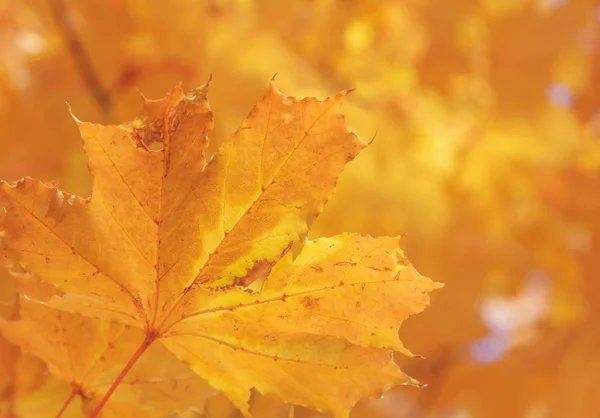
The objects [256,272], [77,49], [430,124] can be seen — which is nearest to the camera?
[256,272]

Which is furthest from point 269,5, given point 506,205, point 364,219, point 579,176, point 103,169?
point 579,176

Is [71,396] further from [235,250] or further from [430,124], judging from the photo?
[430,124]

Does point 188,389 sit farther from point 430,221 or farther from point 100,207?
point 430,221

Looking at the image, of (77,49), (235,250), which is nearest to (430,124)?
(77,49)

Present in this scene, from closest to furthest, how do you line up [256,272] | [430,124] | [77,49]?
[256,272] < [77,49] < [430,124]

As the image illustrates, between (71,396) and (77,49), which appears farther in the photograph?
(77,49)

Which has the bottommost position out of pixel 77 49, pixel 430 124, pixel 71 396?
pixel 71 396
